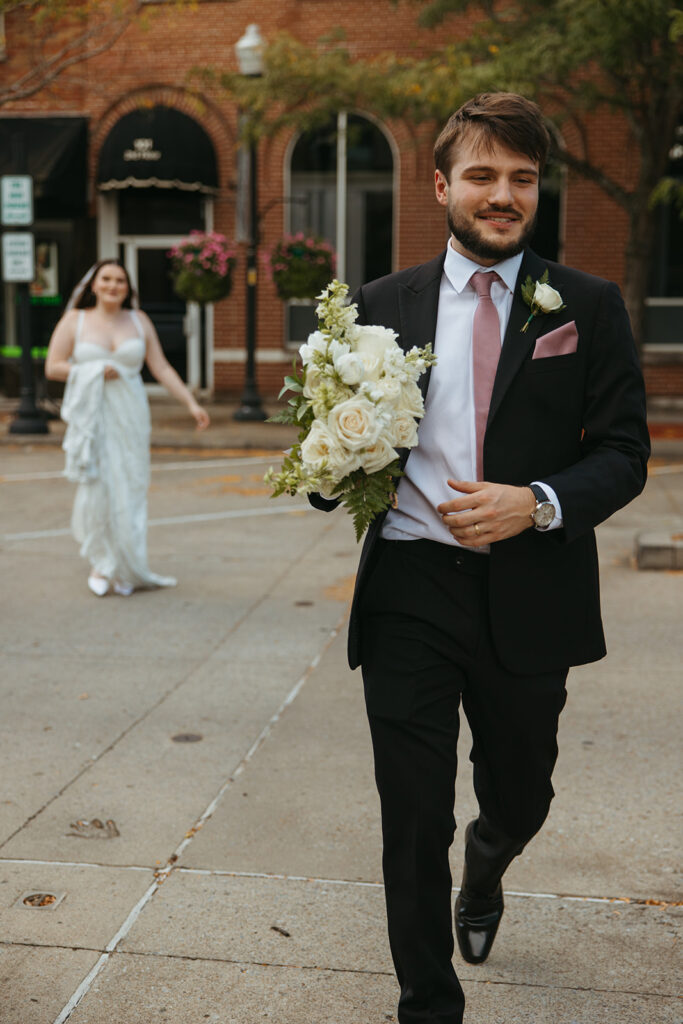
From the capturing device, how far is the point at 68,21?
19.2 m

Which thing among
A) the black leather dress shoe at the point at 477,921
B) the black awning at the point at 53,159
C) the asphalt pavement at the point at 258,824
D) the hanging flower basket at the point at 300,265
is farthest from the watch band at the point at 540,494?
the black awning at the point at 53,159

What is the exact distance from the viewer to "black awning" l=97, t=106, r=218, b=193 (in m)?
18.7

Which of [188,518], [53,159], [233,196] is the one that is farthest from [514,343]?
[53,159]

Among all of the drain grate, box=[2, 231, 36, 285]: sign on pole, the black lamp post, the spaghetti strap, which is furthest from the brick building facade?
the drain grate

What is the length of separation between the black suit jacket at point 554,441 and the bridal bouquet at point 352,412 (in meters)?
0.17

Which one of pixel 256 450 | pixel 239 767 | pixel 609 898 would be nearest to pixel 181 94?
pixel 256 450

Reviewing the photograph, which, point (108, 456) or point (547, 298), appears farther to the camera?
point (108, 456)

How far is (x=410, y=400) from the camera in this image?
2.66 meters

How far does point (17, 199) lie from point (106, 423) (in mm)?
9509

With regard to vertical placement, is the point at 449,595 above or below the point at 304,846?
above

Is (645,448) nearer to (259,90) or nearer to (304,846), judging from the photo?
(304,846)

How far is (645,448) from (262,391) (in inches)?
674

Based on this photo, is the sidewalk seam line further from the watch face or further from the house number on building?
the house number on building

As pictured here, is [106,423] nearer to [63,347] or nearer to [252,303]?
[63,347]
